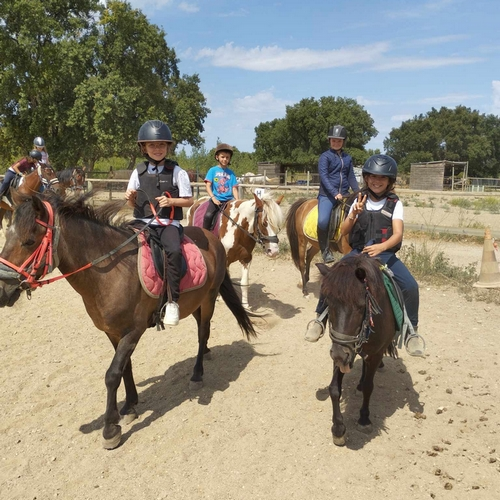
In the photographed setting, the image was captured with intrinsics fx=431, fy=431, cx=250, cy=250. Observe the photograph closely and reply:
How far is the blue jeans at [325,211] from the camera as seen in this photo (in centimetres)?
733

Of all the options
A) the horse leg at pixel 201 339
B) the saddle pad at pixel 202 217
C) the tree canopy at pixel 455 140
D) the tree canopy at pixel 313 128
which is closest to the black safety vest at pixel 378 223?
the horse leg at pixel 201 339

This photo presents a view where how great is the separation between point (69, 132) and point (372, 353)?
85.0ft

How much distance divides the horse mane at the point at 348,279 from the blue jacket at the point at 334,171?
3741 millimetres

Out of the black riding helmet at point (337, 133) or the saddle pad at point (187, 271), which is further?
the black riding helmet at point (337, 133)

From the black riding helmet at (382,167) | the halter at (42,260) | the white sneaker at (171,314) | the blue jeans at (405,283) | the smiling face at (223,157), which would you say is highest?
the smiling face at (223,157)

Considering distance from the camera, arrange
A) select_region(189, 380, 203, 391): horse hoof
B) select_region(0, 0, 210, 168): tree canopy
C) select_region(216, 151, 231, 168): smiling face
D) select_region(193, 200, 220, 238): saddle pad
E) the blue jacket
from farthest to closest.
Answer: select_region(0, 0, 210, 168): tree canopy
select_region(193, 200, 220, 238): saddle pad
select_region(216, 151, 231, 168): smiling face
the blue jacket
select_region(189, 380, 203, 391): horse hoof

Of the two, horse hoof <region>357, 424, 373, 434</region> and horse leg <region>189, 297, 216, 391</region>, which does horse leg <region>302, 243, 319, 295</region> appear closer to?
horse leg <region>189, 297, 216, 391</region>

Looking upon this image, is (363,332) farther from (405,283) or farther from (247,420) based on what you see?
(247,420)

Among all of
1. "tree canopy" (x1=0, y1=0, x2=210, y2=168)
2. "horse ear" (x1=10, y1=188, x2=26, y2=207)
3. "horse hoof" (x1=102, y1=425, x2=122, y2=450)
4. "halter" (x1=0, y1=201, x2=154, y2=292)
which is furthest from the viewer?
"tree canopy" (x1=0, y1=0, x2=210, y2=168)

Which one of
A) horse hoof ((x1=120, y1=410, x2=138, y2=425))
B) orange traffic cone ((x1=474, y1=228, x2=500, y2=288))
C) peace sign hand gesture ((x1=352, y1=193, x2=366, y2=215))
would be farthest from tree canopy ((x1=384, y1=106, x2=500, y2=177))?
horse hoof ((x1=120, y1=410, x2=138, y2=425))

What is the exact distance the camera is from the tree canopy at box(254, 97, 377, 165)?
2224 inches

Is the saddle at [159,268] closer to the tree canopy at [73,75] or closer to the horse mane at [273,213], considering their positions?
the horse mane at [273,213]

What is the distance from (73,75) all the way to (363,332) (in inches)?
1021

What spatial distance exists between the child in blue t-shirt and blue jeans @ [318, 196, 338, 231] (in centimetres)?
151
